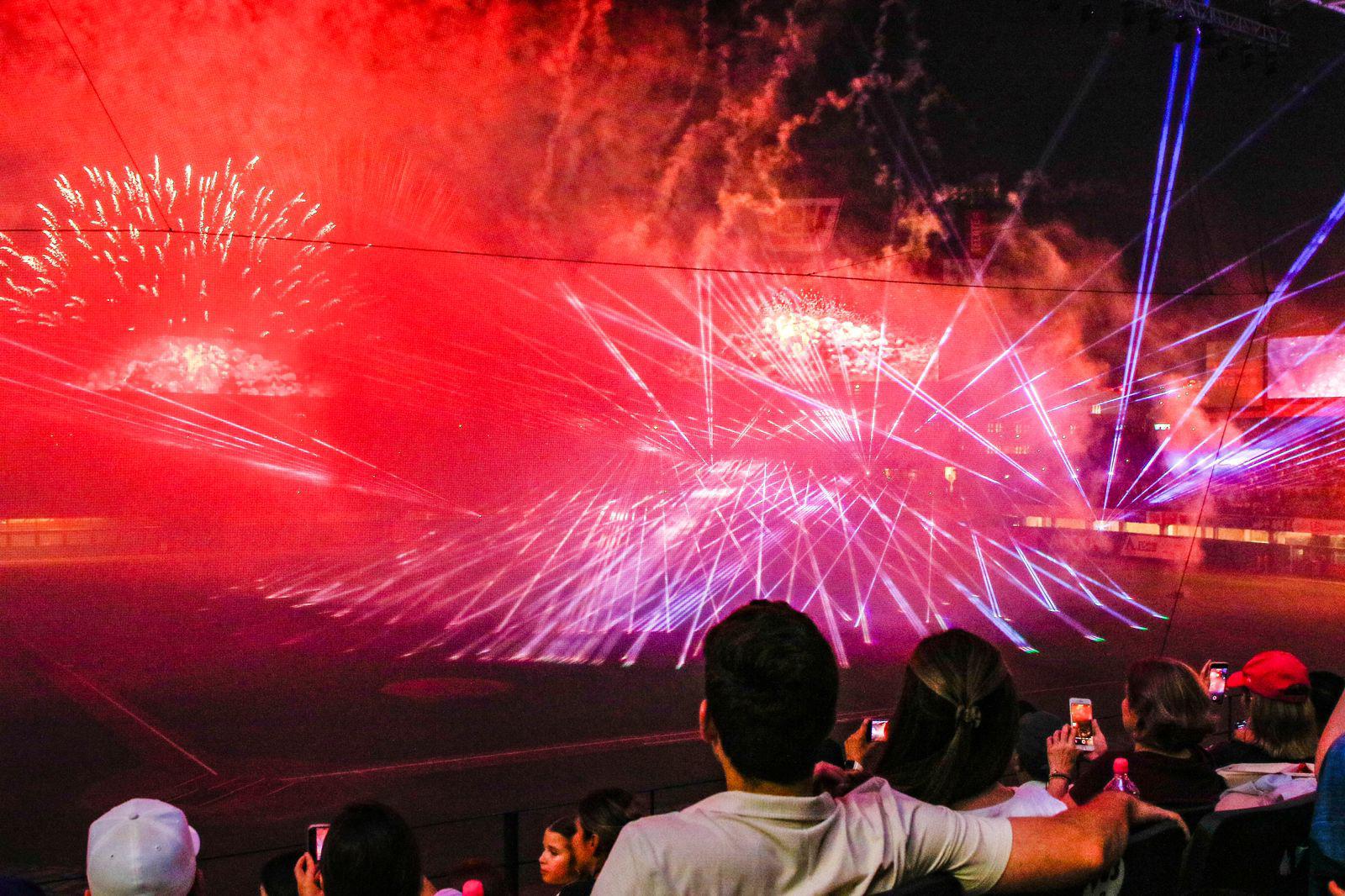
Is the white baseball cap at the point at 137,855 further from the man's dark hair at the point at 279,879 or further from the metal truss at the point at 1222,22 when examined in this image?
the metal truss at the point at 1222,22

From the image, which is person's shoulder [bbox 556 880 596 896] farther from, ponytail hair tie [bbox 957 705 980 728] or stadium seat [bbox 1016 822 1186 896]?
stadium seat [bbox 1016 822 1186 896]

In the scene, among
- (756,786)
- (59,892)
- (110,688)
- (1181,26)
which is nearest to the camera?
(756,786)

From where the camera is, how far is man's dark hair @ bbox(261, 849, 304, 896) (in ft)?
11.2

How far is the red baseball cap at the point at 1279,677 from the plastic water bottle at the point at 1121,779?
102 cm

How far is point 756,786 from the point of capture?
160 centimetres

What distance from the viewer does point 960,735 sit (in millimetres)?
2074

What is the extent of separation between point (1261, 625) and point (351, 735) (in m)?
14.9

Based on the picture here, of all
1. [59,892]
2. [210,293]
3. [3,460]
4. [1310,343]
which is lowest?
[59,892]

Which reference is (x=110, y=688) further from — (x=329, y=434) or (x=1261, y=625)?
(x=329, y=434)

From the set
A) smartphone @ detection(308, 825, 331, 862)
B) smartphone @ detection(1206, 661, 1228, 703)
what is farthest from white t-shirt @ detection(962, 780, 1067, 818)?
smartphone @ detection(1206, 661, 1228, 703)

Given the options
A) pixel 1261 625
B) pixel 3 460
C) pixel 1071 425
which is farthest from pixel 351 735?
pixel 1071 425

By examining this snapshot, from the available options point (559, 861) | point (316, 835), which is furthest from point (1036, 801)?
point (316, 835)

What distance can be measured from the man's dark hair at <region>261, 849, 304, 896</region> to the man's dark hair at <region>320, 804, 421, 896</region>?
785 millimetres

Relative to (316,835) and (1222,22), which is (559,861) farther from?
(1222,22)
